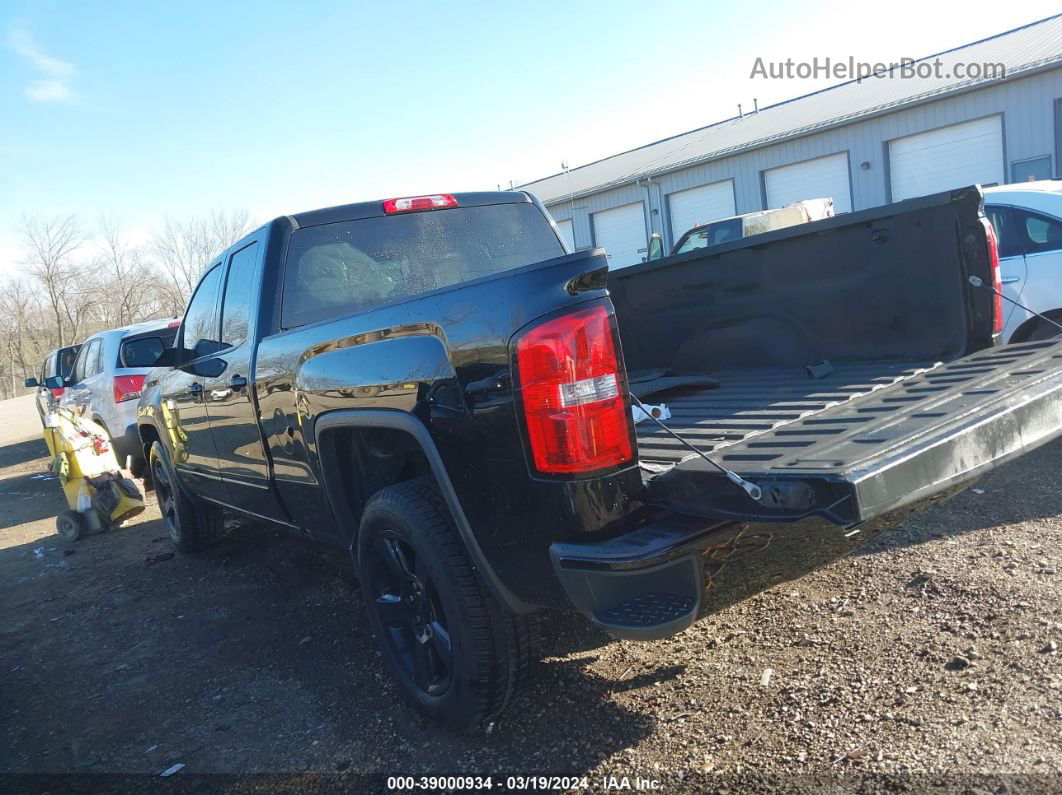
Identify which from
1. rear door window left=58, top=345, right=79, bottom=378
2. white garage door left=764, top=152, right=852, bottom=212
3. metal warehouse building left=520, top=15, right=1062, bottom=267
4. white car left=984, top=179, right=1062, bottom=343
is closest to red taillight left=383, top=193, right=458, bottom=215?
white car left=984, top=179, right=1062, bottom=343

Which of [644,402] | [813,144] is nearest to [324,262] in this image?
[644,402]

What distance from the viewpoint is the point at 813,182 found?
22.4 m

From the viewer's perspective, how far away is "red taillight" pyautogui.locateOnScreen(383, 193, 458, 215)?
426 centimetres

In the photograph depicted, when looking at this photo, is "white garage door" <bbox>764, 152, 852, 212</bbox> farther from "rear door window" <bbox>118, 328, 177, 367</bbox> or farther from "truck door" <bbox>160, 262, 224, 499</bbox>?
"truck door" <bbox>160, 262, 224, 499</bbox>

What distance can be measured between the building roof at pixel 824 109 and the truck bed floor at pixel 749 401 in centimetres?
1785

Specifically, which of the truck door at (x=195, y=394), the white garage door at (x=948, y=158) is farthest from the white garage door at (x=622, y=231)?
the truck door at (x=195, y=394)

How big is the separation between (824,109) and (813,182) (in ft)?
8.57

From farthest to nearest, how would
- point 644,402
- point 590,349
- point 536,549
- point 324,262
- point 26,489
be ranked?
point 26,489
point 324,262
point 644,402
point 536,549
point 590,349

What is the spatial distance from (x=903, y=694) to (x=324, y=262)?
10.3ft

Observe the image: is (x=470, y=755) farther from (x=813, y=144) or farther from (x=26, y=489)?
(x=813, y=144)

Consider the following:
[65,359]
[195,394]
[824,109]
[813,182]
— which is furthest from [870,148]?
[195,394]

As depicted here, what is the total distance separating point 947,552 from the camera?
411 cm

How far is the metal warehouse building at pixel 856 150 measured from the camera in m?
18.2

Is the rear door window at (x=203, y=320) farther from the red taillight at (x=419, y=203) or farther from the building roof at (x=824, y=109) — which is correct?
the building roof at (x=824, y=109)
